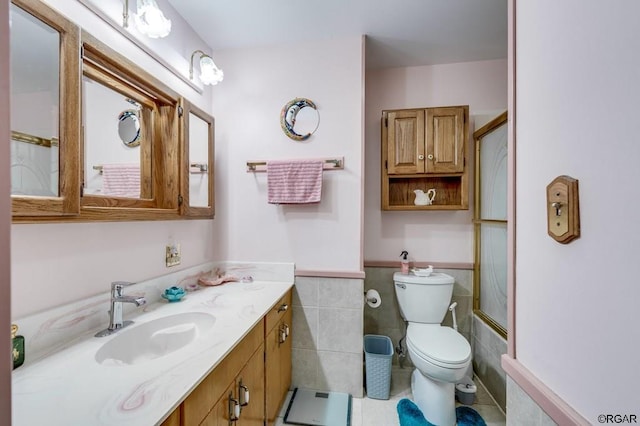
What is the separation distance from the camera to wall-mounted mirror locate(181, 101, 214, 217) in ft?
4.91

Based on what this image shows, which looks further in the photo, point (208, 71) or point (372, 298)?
point (372, 298)

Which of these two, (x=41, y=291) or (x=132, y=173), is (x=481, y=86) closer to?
(x=132, y=173)

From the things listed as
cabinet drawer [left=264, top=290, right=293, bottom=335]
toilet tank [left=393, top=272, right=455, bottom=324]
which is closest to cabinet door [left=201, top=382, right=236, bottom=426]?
cabinet drawer [left=264, top=290, right=293, bottom=335]

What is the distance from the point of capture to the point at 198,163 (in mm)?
1645

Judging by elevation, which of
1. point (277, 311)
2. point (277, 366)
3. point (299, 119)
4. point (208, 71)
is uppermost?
point (208, 71)

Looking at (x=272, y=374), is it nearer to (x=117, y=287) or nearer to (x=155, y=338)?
(x=155, y=338)

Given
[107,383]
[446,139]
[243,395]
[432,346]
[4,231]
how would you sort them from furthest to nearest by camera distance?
[446,139]
[432,346]
[243,395]
[107,383]
[4,231]

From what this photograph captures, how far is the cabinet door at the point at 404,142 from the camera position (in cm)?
201

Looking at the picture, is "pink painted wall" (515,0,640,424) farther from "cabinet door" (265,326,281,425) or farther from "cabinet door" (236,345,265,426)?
"cabinet door" (265,326,281,425)

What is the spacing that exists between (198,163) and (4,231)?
4.76 ft

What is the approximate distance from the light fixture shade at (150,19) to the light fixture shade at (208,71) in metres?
0.39

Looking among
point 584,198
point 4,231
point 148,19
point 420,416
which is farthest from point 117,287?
point 420,416

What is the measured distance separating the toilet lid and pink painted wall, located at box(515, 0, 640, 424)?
0.79 metres

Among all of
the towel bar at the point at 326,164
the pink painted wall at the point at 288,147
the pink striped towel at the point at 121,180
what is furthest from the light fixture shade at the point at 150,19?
the towel bar at the point at 326,164
